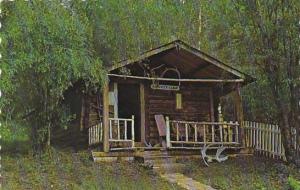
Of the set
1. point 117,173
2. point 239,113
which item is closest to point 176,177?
point 117,173

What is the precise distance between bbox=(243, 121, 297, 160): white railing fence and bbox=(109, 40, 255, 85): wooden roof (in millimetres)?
1669

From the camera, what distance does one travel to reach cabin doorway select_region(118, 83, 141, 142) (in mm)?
17766

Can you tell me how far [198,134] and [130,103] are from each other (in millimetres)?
3138

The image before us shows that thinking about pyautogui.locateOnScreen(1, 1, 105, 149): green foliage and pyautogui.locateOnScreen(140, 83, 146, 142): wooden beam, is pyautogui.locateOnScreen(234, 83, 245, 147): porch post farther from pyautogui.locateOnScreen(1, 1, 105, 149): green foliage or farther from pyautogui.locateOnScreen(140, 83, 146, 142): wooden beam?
pyautogui.locateOnScreen(1, 1, 105, 149): green foliage

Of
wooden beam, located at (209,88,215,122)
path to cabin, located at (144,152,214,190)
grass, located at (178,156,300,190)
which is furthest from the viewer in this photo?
wooden beam, located at (209,88,215,122)

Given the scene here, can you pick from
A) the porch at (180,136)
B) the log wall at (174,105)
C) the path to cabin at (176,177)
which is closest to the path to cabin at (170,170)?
the path to cabin at (176,177)

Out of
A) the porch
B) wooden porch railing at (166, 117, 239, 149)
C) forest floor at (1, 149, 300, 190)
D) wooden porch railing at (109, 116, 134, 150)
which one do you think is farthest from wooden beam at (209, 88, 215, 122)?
wooden porch railing at (109, 116, 134, 150)

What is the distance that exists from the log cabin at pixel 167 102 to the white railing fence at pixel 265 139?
62 centimetres

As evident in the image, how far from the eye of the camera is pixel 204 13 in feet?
84.7

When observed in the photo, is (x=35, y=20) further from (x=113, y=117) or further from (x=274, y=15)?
(x=274, y=15)

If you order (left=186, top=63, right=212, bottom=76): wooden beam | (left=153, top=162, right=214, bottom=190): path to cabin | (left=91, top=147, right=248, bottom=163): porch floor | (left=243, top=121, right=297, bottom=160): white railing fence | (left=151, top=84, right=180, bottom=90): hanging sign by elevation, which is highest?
(left=186, top=63, right=212, bottom=76): wooden beam

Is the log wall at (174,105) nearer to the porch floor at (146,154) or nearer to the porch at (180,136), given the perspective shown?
the porch at (180,136)

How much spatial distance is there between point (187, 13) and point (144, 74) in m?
9.63

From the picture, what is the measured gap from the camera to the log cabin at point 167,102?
51.0 feet
